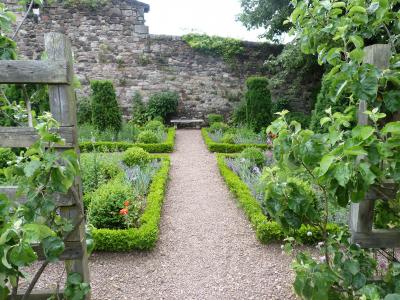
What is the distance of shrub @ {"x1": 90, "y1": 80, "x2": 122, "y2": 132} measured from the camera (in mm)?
9414

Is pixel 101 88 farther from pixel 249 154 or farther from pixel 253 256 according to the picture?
pixel 253 256

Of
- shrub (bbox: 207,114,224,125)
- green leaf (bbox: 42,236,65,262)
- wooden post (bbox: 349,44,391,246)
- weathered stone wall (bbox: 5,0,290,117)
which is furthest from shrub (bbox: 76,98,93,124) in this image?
wooden post (bbox: 349,44,391,246)

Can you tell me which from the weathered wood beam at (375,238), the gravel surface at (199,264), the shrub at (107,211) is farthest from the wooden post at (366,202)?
the shrub at (107,211)

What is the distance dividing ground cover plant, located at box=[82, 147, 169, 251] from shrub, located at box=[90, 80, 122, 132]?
12.0 ft

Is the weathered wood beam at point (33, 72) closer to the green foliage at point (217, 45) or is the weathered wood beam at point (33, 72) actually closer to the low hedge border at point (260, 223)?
the low hedge border at point (260, 223)

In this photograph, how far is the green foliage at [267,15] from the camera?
34.2 feet

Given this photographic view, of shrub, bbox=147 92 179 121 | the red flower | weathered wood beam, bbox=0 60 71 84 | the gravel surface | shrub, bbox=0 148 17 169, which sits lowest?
the gravel surface

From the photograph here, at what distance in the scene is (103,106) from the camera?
9.45 metres

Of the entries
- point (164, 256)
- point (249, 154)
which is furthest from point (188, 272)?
point (249, 154)

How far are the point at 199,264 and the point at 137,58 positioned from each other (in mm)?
10136

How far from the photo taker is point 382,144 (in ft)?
4.31

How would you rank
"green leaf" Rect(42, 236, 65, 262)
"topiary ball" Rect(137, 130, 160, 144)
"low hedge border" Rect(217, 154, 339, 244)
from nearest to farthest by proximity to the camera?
1. "green leaf" Rect(42, 236, 65, 262)
2. "low hedge border" Rect(217, 154, 339, 244)
3. "topiary ball" Rect(137, 130, 160, 144)

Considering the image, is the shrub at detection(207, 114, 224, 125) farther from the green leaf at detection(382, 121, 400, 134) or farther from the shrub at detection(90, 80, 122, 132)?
the green leaf at detection(382, 121, 400, 134)

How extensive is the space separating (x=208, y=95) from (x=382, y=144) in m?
11.3
